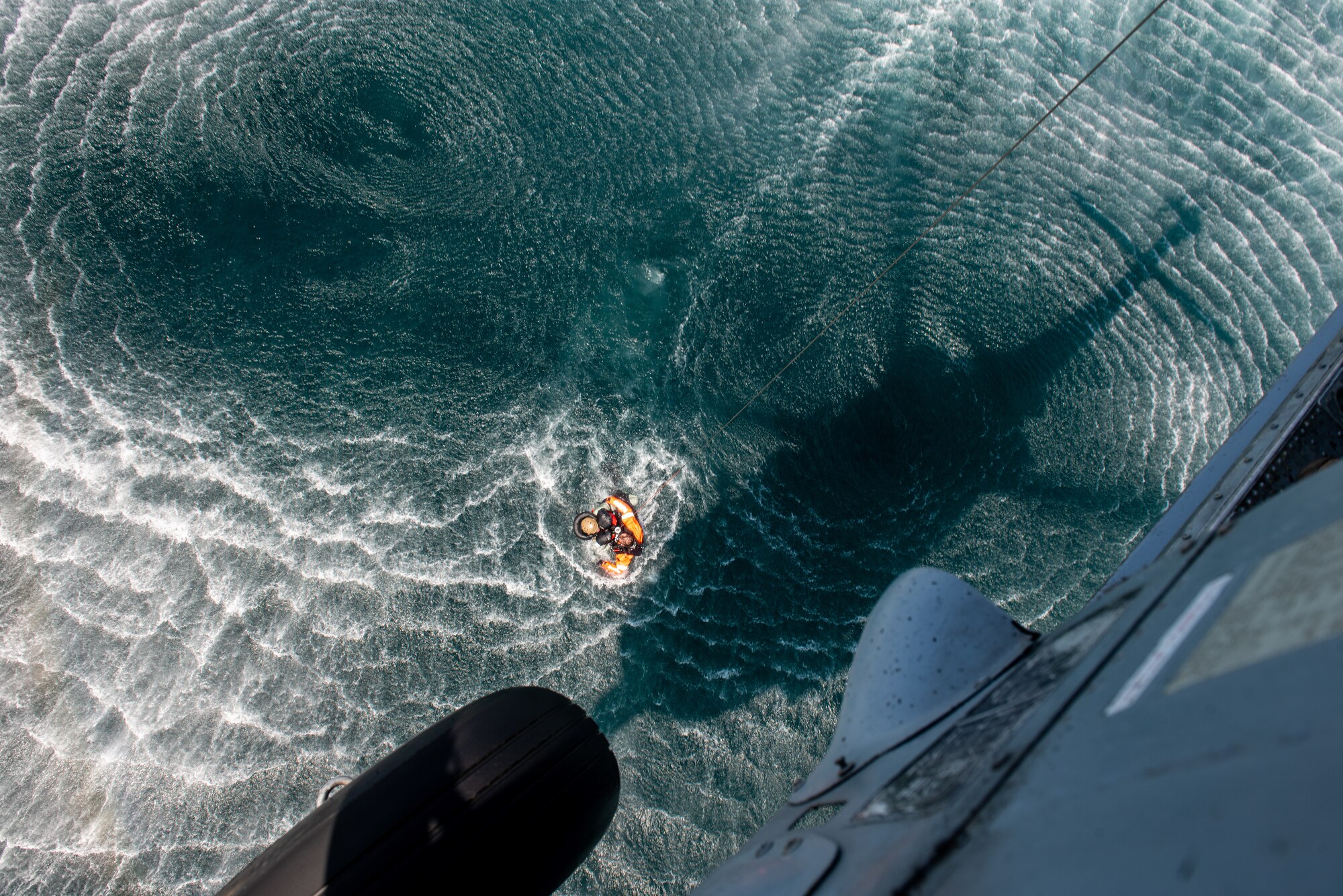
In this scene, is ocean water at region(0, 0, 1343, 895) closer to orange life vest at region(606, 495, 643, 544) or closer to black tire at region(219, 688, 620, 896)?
orange life vest at region(606, 495, 643, 544)

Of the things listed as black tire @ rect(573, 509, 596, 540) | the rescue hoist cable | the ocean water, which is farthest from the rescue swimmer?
the rescue hoist cable

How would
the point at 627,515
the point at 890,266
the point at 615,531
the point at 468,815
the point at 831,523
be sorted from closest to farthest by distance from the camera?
the point at 468,815
the point at 615,531
the point at 627,515
the point at 831,523
the point at 890,266

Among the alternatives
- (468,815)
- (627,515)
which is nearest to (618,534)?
(627,515)

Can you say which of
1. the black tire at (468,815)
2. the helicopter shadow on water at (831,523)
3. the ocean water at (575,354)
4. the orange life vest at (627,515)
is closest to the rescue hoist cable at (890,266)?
the ocean water at (575,354)

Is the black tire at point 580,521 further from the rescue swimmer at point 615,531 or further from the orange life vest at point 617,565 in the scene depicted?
the orange life vest at point 617,565

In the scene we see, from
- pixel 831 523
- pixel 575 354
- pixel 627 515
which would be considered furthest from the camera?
pixel 575 354

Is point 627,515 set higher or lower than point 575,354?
lower

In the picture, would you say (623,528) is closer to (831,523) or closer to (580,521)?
(580,521)
